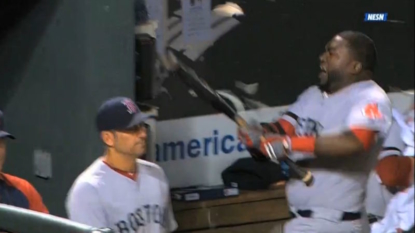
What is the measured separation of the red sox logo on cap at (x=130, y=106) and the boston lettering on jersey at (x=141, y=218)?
0.40 meters

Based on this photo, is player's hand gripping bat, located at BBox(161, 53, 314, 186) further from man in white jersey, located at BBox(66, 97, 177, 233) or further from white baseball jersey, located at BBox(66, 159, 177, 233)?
white baseball jersey, located at BBox(66, 159, 177, 233)

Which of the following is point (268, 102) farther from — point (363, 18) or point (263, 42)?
point (363, 18)

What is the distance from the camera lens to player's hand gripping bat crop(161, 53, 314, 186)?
14.2ft

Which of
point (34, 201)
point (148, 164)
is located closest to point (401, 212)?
point (148, 164)

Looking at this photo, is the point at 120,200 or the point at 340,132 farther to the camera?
the point at 340,132

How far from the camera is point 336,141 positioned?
168 inches

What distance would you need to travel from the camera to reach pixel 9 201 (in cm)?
375

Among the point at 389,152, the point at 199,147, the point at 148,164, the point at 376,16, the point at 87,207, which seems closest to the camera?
the point at 87,207

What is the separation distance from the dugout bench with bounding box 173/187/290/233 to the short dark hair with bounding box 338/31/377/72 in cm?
73

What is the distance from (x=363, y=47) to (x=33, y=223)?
2368mm

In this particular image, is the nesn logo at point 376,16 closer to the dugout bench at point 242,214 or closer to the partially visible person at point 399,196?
the partially visible person at point 399,196

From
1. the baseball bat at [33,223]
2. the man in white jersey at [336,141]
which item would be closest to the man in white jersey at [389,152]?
the man in white jersey at [336,141]

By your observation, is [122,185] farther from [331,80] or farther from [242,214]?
[331,80]

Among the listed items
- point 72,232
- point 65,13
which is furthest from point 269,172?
point 72,232
